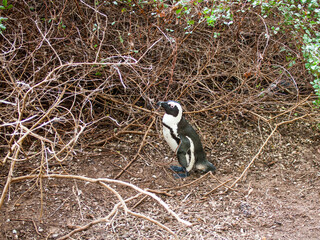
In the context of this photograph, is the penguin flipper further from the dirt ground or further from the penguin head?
the penguin head

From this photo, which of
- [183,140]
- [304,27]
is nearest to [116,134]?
[183,140]

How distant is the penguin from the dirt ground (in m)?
0.14

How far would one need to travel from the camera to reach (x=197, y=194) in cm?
325

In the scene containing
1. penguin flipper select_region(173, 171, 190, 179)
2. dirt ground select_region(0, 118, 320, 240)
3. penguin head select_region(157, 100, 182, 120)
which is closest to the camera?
dirt ground select_region(0, 118, 320, 240)

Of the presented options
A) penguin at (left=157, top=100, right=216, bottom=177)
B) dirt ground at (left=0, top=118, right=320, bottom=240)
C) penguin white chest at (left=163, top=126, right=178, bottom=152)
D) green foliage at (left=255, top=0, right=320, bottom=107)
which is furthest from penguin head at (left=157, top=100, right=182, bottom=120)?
green foliage at (left=255, top=0, right=320, bottom=107)

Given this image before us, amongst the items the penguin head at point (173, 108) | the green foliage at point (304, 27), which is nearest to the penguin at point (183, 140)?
the penguin head at point (173, 108)

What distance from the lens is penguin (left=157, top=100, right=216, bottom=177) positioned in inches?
130

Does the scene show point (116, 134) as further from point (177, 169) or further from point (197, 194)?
point (197, 194)

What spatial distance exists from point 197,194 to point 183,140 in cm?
49

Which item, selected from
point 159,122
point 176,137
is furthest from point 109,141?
point 176,137

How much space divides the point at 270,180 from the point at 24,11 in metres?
2.91

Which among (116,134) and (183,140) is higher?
(183,140)

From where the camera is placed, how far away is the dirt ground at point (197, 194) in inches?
109

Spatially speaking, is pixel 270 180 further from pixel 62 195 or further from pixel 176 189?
pixel 62 195
